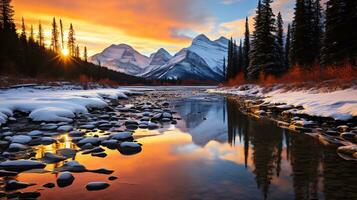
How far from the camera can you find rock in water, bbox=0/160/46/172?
7.11 meters

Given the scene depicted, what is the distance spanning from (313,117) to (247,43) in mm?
53156

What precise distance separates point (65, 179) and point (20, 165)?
1547 millimetres

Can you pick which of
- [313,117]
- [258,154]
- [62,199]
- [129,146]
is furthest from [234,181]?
[313,117]

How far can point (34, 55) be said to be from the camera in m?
60.2

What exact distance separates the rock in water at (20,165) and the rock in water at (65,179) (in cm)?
114

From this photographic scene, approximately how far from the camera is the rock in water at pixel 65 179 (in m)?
6.29

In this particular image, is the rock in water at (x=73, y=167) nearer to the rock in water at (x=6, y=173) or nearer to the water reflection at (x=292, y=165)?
the rock in water at (x=6, y=173)

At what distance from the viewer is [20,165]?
23.6 ft

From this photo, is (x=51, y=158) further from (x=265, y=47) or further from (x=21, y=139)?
(x=265, y=47)

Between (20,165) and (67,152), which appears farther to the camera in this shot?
(67,152)

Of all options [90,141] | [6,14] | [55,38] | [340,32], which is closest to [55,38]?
[55,38]

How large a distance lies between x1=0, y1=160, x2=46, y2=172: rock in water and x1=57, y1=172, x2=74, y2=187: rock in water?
1.14 m

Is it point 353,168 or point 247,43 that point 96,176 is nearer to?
point 353,168

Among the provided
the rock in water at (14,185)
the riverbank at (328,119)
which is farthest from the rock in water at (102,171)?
the riverbank at (328,119)
